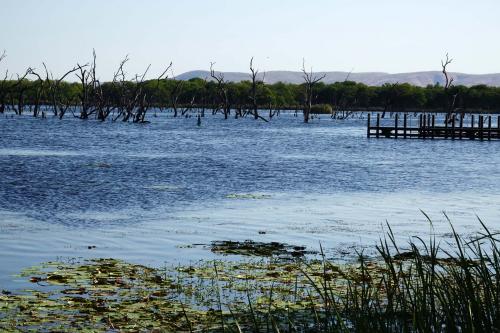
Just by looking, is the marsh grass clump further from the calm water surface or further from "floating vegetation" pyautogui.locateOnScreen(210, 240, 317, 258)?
the calm water surface

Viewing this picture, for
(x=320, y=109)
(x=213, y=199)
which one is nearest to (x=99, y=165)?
(x=213, y=199)

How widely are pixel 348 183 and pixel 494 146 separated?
3587cm

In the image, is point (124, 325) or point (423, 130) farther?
point (423, 130)

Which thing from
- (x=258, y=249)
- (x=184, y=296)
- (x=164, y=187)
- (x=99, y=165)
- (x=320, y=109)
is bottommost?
(x=320, y=109)

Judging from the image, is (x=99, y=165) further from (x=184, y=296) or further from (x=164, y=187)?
(x=184, y=296)

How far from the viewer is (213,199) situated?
1091 inches

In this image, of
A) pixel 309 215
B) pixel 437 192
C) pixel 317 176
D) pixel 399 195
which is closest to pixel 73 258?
pixel 309 215

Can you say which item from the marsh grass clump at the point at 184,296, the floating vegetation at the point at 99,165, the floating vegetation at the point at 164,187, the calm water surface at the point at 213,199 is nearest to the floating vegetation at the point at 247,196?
the calm water surface at the point at 213,199

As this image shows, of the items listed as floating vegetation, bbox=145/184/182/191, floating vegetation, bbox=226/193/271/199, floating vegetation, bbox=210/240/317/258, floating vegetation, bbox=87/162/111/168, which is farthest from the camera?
floating vegetation, bbox=87/162/111/168

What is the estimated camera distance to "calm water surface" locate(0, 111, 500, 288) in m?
18.5

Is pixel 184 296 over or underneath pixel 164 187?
over

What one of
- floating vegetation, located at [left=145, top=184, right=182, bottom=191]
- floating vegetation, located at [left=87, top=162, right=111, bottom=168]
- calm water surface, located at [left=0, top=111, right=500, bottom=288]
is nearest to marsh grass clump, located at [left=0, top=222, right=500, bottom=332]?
calm water surface, located at [left=0, top=111, right=500, bottom=288]

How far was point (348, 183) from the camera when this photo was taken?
3509 centimetres

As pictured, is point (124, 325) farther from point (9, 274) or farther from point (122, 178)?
point (122, 178)
